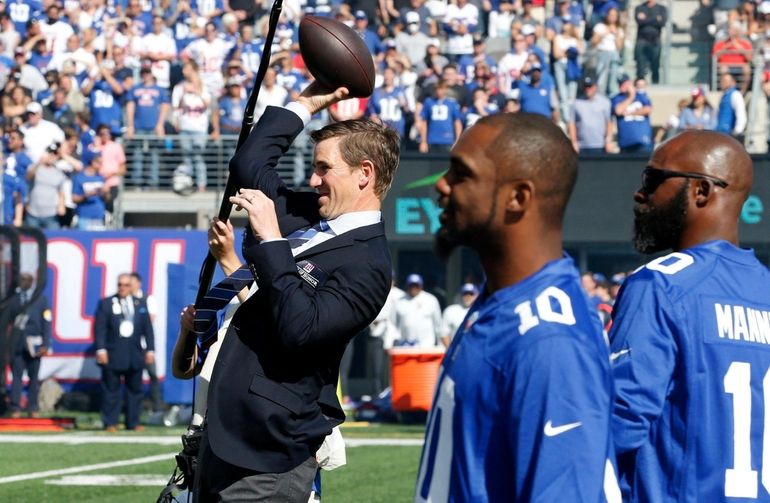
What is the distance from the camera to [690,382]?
351 cm

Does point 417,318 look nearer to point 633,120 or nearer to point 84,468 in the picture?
point 633,120

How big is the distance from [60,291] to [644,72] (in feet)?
34.3

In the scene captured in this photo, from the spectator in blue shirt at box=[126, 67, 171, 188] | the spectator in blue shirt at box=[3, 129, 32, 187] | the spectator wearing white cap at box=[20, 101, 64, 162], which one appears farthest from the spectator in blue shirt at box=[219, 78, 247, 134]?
the spectator in blue shirt at box=[3, 129, 32, 187]

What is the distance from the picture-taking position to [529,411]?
251 cm

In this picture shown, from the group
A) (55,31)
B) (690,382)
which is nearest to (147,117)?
(55,31)

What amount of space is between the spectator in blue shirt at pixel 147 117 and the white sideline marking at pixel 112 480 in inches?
393

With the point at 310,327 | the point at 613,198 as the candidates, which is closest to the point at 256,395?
the point at 310,327

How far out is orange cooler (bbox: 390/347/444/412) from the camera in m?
16.7

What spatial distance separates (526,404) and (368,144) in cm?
202

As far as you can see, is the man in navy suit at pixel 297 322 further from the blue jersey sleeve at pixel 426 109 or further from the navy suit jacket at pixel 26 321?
the blue jersey sleeve at pixel 426 109

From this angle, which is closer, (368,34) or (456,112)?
(456,112)

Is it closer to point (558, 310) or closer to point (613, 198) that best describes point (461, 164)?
point (558, 310)

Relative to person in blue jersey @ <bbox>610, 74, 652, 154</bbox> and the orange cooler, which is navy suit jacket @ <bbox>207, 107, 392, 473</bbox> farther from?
person in blue jersey @ <bbox>610, 74, 652, 154</bbox>

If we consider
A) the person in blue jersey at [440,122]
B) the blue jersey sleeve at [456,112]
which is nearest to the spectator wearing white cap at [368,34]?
the person in blue jersey at [440,122]
